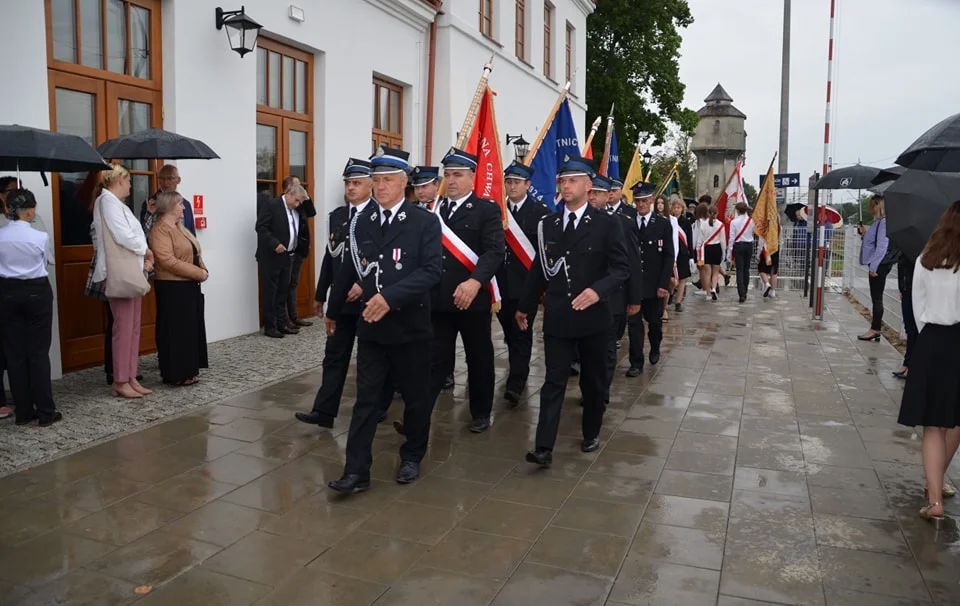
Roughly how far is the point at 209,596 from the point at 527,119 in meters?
17.7

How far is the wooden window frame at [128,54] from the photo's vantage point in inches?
291

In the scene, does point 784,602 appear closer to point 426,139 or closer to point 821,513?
point 821,513

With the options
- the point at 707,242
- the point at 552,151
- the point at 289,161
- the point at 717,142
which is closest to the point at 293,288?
the point at 289,161

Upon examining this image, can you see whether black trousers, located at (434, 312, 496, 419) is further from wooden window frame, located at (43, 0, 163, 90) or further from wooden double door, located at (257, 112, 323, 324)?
wooden double door, located at (257, 112, 323, 324)

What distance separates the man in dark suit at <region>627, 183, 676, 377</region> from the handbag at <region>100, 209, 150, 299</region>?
4.93 metres

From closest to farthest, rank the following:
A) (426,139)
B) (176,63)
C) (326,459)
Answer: (326,459)
(176,63)
(426,139)

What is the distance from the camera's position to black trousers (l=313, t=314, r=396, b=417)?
20.7 ft

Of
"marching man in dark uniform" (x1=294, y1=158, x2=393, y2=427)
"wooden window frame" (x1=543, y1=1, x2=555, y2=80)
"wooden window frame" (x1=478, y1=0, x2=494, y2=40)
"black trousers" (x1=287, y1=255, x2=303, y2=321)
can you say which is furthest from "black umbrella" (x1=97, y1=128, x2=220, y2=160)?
"wooden window frame" (x1=543, y1=1, x2=555, y2=80)

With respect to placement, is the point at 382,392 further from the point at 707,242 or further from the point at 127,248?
the point at 707,242

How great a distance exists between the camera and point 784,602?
3.67 metres

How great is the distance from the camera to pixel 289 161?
11234 mm

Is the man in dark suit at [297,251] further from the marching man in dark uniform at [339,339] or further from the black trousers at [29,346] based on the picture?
the black trousers at [29,346]

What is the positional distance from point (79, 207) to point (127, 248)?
130cm

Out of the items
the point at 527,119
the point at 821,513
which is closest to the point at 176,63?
the point at 821,513
